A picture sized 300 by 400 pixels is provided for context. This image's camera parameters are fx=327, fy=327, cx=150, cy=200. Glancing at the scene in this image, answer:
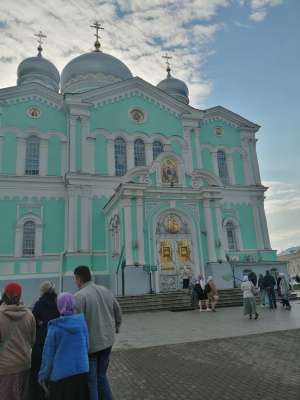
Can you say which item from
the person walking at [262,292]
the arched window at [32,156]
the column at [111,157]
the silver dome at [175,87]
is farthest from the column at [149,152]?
the person walking at [262,292]

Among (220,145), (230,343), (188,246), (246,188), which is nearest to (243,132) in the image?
(220,145)

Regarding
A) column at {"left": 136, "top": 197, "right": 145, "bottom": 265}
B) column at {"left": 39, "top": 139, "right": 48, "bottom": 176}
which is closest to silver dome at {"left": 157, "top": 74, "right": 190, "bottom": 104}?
column at {"left": 39, "top": 139, "right": 48, "bottom": 176}

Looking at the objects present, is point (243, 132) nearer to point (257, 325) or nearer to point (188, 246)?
point (188, 246)

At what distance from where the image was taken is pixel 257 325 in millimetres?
10375

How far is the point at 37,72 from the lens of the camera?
29453 mm

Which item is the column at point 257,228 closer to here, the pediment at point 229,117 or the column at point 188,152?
the column at point 188,152

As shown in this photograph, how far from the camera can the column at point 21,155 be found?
22.2 m

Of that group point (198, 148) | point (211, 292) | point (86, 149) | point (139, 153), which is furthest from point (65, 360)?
point (198, 148)

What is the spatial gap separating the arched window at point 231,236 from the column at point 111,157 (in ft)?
31.7

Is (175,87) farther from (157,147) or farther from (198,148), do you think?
(157,147)

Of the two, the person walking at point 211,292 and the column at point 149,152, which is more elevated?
the column at point 149,152

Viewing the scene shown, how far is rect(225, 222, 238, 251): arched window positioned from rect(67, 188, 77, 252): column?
11423 millimetres

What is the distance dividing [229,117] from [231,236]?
10451 mm

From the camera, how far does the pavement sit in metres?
5.04
